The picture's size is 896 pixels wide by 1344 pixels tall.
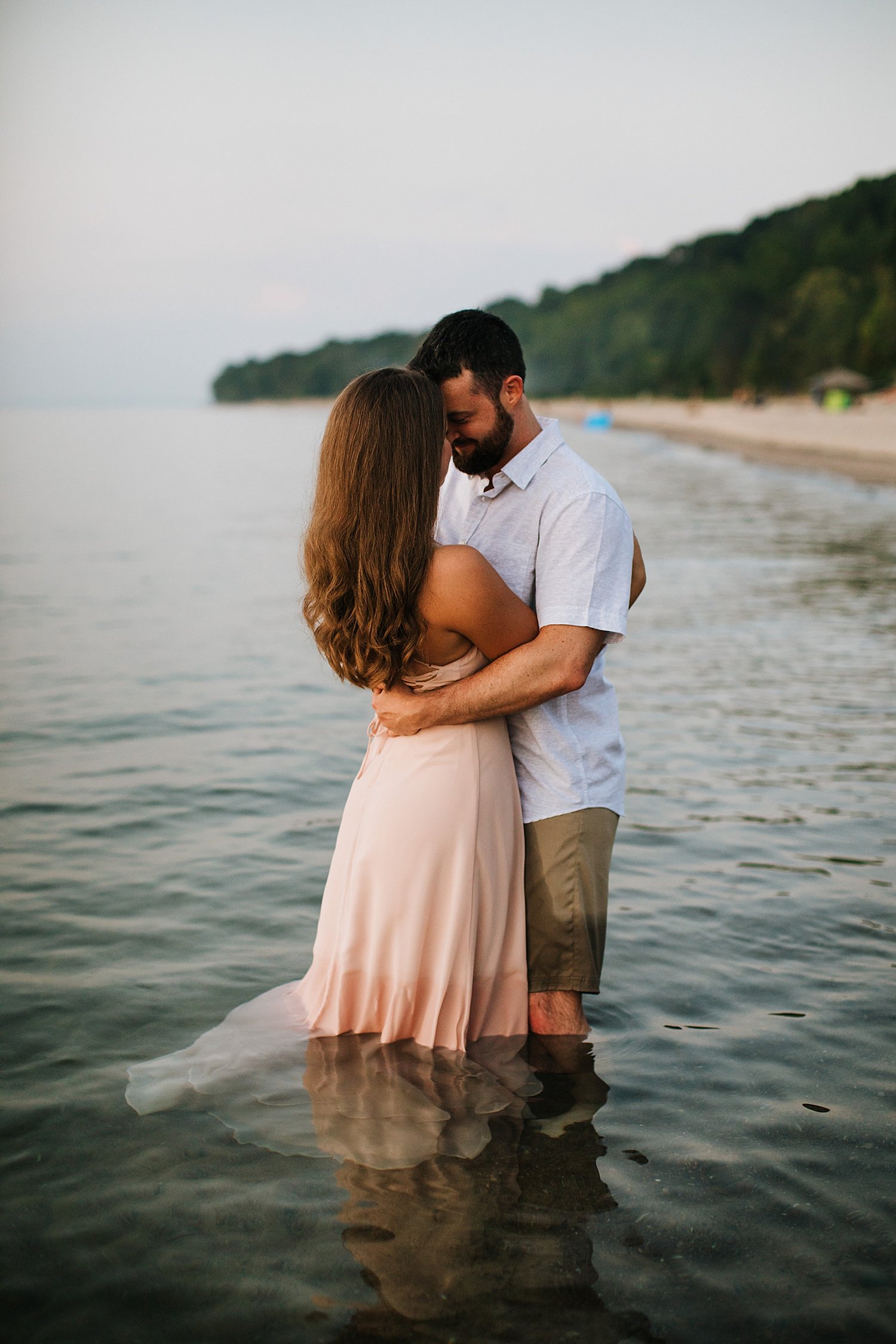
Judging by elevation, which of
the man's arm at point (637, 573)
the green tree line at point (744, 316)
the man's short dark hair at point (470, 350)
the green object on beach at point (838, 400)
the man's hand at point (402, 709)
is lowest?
the man's hand at point (402, 709)

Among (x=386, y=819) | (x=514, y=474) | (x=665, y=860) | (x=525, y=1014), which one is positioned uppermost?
(x=514, y=474)

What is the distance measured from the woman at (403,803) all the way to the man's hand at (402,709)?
0.04m

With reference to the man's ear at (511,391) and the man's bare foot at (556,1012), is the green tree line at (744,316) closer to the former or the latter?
the man's ear at (511,391)

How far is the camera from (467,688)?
3.20 meters

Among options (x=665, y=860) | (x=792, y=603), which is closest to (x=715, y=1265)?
(x=665, y=860)

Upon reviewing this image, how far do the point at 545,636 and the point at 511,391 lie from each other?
73cm

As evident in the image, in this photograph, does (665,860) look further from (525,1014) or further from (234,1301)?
(234,1301)

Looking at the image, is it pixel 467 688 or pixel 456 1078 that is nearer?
pixel 467 688

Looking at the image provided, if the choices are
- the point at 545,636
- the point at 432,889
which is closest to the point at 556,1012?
the point at 432,889

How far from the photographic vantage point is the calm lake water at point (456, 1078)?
9.42ft

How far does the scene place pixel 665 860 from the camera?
6055mm

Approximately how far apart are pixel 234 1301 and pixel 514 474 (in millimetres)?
2321

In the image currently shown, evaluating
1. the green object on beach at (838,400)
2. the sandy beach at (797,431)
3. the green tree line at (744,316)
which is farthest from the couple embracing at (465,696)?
the green object on beach at (838,400)

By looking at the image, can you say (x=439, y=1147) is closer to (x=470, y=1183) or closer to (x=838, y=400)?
(x=470, y=1183)
